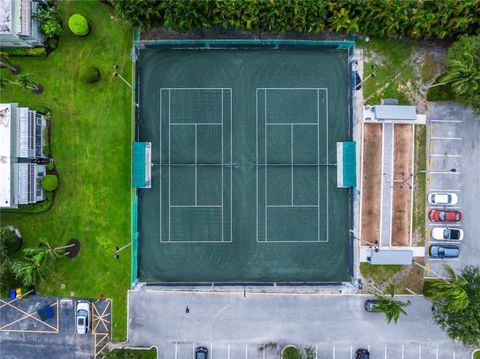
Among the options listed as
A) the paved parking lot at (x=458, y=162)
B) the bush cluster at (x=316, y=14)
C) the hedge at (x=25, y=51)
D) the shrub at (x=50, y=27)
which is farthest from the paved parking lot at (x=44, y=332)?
the paved parking lot at (x=458, y=162)

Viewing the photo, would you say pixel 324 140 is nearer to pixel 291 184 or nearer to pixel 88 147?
pixel 291 184

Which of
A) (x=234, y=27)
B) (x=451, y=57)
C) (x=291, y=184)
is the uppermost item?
(x=234, y=27)

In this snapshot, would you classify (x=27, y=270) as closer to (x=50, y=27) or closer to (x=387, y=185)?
(x=50, y=27)

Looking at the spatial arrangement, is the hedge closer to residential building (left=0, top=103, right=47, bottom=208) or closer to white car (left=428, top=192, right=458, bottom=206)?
residential building (left=0, top=103, right=47, bottom=208)

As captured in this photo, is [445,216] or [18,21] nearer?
[18,21]

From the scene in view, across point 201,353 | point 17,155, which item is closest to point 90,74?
point 17,155

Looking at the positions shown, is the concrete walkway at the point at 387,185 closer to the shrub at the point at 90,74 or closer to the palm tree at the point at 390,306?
the palm tree at the point at 390,306

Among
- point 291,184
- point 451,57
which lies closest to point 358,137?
point 291,184
